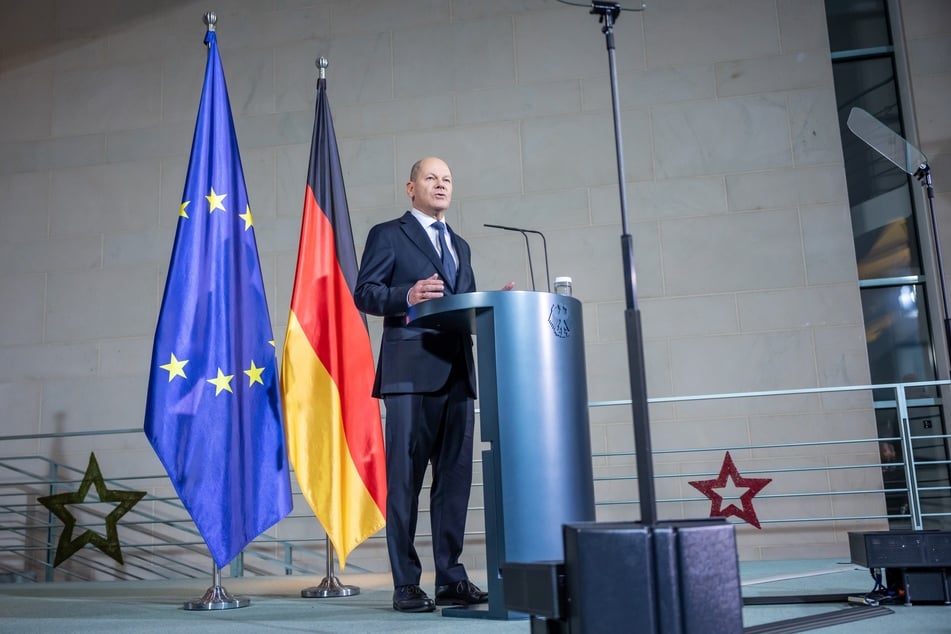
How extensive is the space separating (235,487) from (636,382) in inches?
79.0

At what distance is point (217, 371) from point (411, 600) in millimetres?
1148

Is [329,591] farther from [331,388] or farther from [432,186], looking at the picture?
[432,186]

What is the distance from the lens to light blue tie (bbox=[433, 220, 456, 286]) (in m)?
2.77

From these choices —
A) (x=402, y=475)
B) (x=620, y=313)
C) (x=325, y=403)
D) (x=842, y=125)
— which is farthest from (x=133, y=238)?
(x=842, y=125)

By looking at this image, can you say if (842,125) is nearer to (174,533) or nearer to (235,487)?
(235,487)

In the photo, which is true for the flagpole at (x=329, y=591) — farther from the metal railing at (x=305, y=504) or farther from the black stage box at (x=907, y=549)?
the black stage box at (x=907, y=549)

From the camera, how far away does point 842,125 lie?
17.1ft

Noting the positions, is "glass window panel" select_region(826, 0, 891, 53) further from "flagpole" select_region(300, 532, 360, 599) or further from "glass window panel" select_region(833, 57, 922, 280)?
"flagpole" select_region(300, 532, 360, 599)

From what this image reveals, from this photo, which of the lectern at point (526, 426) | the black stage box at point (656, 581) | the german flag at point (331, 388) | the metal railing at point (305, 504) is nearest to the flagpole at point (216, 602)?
the german flag at point (331, 388)

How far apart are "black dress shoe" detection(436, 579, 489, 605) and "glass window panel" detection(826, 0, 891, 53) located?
4.38 metres

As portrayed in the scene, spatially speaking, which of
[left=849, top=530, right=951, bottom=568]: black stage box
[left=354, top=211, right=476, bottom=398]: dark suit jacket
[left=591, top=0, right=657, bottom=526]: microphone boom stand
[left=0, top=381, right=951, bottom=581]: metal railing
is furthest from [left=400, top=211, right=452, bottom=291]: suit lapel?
[left=0, top=381, right=951, bottom=581]: metal railing

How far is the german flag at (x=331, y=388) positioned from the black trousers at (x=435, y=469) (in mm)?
853

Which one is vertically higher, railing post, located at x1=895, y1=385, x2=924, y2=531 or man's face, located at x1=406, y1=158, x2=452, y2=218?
man's face, located at x1=406, y1=158, x2=452, y2=218

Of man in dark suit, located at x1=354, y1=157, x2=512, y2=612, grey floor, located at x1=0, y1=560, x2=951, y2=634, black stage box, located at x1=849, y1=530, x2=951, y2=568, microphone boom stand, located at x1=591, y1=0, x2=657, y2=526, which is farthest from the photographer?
man in dark suit, located at x1=354, y1=157, x2=512, y2=612
